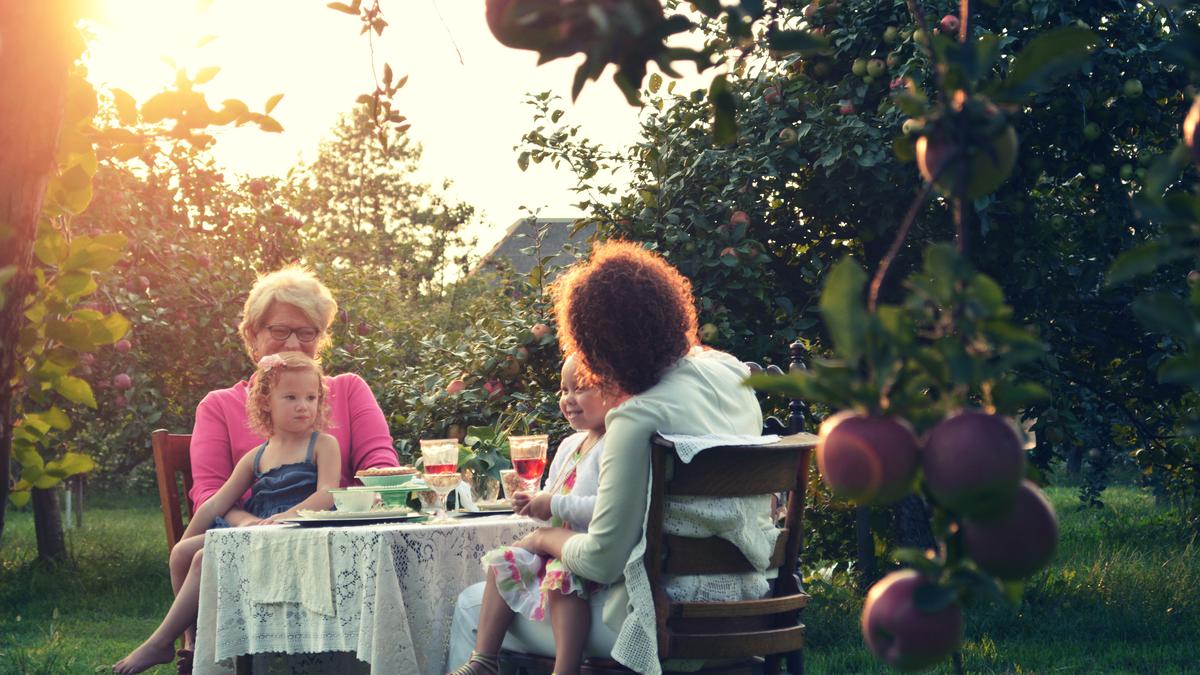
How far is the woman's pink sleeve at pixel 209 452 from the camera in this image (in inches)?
156

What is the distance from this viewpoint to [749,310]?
5.34 metres

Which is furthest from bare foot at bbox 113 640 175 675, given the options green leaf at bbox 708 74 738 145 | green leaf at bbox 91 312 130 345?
green leaf at bbox 708 74 738 145

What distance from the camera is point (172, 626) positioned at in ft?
11.5

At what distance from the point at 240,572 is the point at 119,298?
16.4 ft

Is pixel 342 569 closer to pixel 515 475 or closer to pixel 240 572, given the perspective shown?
pixel 240 572

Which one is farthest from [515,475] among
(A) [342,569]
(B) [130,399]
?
(B) [130,399]

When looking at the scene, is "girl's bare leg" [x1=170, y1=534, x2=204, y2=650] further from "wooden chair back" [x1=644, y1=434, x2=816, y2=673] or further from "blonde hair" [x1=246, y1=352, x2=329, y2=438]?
"wooden chair back" [x1=644, y1=434, x2=816, y2=673]

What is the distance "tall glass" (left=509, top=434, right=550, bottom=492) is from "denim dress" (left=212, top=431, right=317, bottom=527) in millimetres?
745

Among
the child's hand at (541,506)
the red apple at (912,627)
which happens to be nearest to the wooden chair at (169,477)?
the child's hand at (541,506)

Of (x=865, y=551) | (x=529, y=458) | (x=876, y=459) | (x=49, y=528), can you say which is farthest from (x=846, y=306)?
(x=49, y=528)

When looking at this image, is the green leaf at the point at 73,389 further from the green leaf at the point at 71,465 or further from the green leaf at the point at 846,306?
the green leaf at the point at 846,306

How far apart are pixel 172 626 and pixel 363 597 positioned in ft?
2.70

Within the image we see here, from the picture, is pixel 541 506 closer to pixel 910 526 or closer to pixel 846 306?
pixel 846 306

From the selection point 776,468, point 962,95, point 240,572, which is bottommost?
point 240,572
